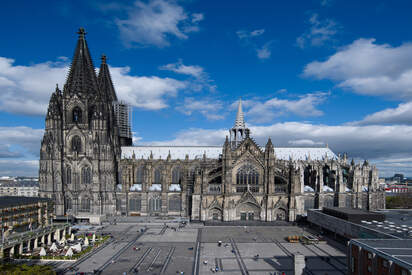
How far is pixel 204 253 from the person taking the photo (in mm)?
46719

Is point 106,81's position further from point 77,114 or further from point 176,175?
point 176,175

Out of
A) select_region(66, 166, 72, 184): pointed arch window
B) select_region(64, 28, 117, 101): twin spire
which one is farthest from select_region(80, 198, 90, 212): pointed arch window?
select_region(64, 28, 117, 101): twin spire

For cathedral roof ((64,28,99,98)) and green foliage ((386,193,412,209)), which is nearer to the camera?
cathedral roof ((64,28,99,98))

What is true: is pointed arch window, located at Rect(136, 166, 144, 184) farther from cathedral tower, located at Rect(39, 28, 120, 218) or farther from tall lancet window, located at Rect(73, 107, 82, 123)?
tall lancet window, located at Rect(73, 107, 82, 123)

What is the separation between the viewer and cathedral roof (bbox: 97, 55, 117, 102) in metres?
85.6

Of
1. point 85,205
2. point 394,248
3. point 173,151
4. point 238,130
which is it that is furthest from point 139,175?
point 394,248

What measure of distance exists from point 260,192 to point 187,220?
59.4 feet

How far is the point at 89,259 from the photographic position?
44.4 metres

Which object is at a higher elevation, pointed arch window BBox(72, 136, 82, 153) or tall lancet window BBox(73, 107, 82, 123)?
tall lancet window BBox(73, 107, 82, 123)

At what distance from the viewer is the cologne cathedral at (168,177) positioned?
228 feet

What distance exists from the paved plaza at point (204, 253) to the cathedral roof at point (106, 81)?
39211mm

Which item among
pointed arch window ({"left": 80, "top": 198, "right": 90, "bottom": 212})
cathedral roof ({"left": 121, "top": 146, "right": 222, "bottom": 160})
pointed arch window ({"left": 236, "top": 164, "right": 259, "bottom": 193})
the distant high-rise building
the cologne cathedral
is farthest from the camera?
the distant high-rise building

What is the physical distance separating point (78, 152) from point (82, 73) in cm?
1972

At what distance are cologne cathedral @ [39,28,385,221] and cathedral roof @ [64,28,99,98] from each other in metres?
0.24
